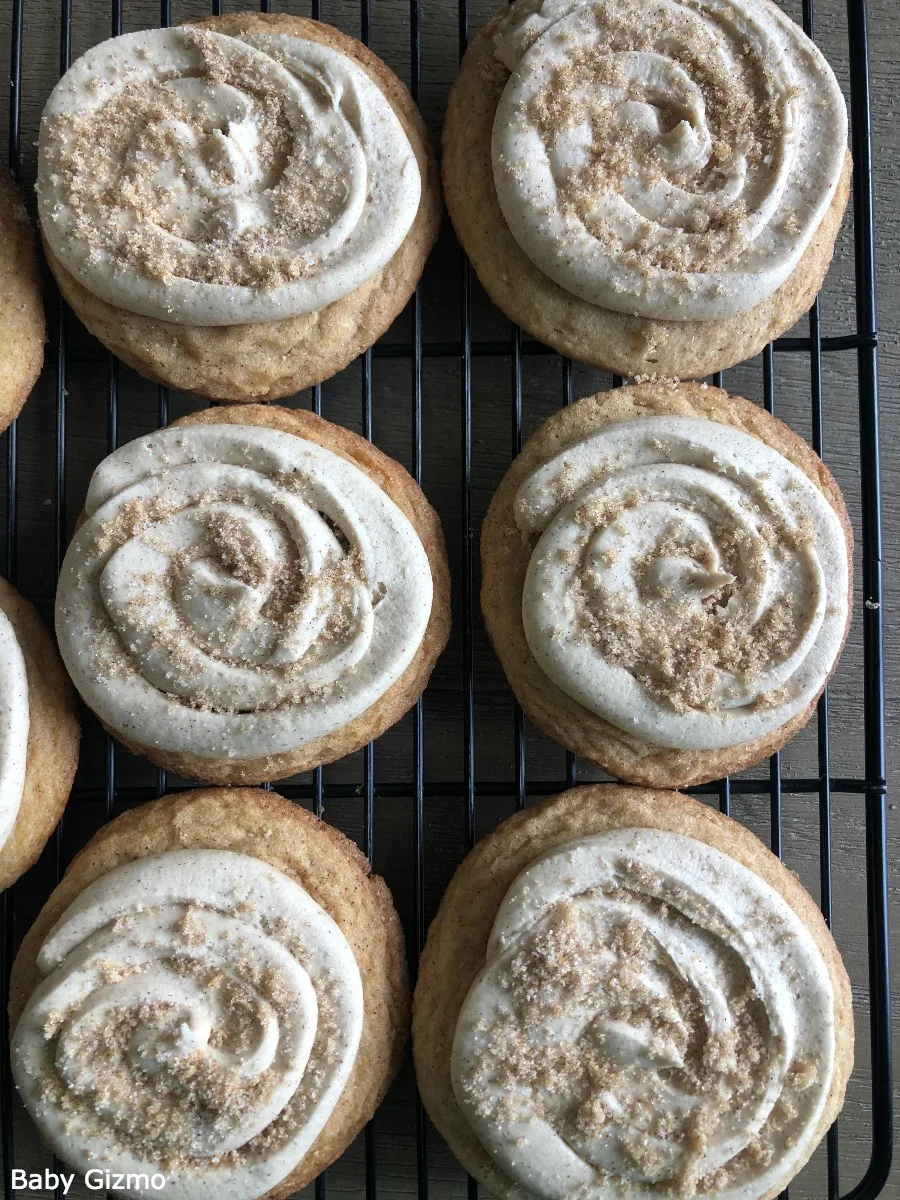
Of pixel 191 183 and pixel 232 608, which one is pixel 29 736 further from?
pixel 191 183

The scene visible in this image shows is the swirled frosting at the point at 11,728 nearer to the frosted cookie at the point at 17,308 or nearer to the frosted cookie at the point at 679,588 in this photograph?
the frosted cookie at the point at 17,308

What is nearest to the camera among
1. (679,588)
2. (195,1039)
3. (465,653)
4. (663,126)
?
(195,1039)

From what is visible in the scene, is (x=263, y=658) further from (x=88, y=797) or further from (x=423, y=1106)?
(x=423, y=1106)

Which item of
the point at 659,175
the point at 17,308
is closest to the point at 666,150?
the point at 659,175

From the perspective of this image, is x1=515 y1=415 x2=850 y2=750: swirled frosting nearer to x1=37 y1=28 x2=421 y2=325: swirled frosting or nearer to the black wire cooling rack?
the black wire cooling rack

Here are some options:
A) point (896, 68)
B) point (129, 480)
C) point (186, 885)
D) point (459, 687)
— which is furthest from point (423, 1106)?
point (896, 68)

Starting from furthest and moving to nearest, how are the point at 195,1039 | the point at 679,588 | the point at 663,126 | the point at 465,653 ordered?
1. the point at 465,653
2. the point at 663,126
3. the point at 679,588
4. the point at 195,1039
